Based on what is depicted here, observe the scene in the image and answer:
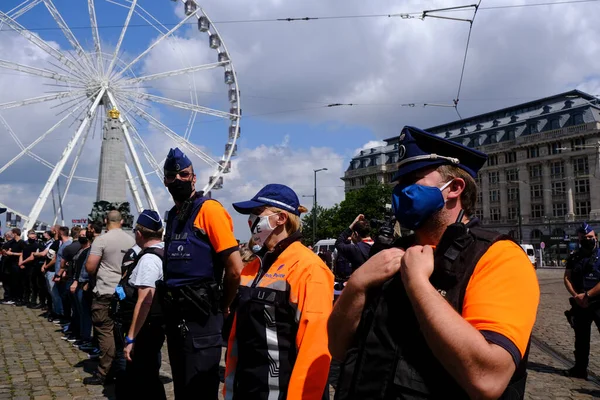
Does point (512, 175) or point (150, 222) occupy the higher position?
point (512, 175)

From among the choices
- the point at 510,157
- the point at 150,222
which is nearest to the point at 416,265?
the point at 150,222

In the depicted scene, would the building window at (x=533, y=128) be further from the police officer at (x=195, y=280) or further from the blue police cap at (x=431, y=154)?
the blue police cap at (x=431, y=154)

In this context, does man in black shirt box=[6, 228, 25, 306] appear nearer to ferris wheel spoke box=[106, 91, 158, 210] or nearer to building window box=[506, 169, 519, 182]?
ferris wheel spoke box=[106, 91, 158, 210]

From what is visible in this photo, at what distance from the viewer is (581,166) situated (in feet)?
214

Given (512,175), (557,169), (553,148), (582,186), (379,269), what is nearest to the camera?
(379,269)

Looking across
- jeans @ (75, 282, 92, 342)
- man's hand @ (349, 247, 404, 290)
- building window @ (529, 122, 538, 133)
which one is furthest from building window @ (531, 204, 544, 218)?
man's hand @ (349, 247, 404, 290)

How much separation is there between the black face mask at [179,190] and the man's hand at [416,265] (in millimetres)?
2947

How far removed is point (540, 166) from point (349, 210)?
82.2 ft

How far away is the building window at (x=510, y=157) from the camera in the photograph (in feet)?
242

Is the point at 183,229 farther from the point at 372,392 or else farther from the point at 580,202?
the point at 580,202

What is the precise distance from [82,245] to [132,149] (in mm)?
17250

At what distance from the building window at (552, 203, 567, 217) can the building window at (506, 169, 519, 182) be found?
6561mm

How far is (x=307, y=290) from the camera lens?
2783 mm

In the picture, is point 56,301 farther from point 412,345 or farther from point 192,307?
point 412,345
